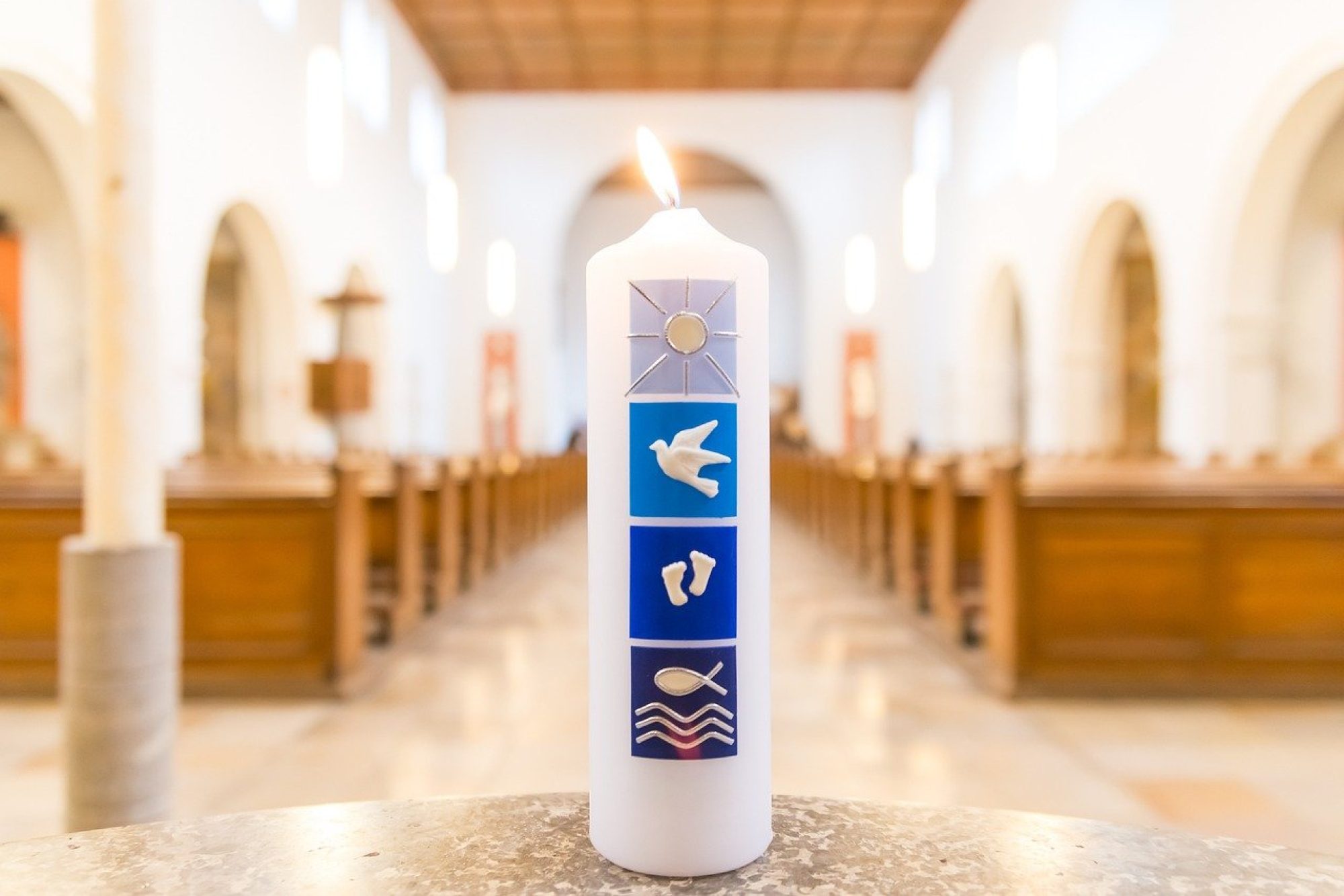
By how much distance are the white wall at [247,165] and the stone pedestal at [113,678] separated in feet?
14.5

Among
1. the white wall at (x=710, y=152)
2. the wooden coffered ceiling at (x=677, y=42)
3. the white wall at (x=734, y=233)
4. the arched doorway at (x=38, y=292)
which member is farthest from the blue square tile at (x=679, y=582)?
the white wall at (x=734, y=233)

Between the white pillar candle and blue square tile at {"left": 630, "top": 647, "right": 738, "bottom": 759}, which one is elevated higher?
the white pillar candle

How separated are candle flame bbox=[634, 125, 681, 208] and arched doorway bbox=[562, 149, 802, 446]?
22.6 m

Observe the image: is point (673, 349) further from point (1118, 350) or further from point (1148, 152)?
point (1118, 350)

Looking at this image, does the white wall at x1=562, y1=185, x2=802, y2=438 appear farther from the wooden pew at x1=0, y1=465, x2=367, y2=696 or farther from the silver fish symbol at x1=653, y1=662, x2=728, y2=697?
the silver fish symbol at x1=653, y1=662, x2=728, y2=697

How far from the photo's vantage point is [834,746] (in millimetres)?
3525

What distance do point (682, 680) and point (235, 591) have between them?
3938mm

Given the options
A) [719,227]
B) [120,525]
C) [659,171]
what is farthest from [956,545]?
[719,227]

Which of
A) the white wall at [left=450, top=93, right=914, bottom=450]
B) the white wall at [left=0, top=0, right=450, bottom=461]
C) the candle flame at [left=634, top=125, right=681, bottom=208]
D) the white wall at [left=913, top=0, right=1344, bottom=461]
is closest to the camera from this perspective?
the candle flame at [left=634, top=125, right=681, bottom=208]

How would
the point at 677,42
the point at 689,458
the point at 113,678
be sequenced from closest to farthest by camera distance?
the point at 689,458 → the point at 113,678 → the point at 677,42

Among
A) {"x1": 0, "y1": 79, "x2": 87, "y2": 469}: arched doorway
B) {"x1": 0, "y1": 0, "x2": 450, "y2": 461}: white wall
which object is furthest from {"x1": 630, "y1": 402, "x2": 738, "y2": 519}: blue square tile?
{"x1": 0, "y1": 79, "x2": 87, "y2": 469}: arched doorway

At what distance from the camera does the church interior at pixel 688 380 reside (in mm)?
3068

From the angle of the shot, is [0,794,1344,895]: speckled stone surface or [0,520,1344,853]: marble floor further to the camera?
[0,520,1344,853]: marble floor

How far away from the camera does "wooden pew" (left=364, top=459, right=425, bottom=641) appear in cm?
519
